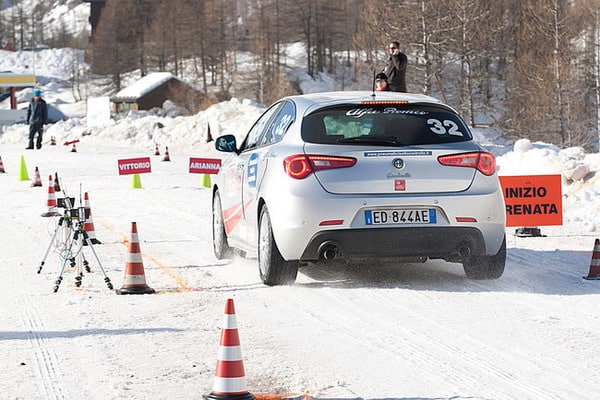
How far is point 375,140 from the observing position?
8.98 m

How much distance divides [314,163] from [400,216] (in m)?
0.82

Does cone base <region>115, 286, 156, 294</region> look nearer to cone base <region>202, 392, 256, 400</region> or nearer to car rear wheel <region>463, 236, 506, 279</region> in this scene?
car rear wheel <region>463, 236, 506, 279</region>

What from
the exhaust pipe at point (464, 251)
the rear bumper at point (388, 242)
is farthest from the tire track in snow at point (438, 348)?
the exhaust pipe at point (464, 251)

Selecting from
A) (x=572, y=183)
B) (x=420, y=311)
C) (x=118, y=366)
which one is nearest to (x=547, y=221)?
(x=572, y=183)

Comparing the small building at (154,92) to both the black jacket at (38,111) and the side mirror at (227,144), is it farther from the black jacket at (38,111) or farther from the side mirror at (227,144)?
the side mirror at (227,144)

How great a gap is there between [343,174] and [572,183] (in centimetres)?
940

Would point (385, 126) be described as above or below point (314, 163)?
above

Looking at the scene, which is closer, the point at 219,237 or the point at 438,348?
the point at 438,348

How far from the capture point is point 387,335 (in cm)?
713

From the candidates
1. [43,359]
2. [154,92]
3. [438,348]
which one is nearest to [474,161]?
[438,348]

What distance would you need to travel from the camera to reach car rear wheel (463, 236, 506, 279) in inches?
364

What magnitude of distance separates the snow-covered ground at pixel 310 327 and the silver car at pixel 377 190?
Answer: 36 centimetres

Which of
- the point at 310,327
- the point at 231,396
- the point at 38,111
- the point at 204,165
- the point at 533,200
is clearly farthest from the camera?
Answer: the point at 38,111

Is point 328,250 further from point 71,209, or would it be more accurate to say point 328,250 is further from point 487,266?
point 71,209
